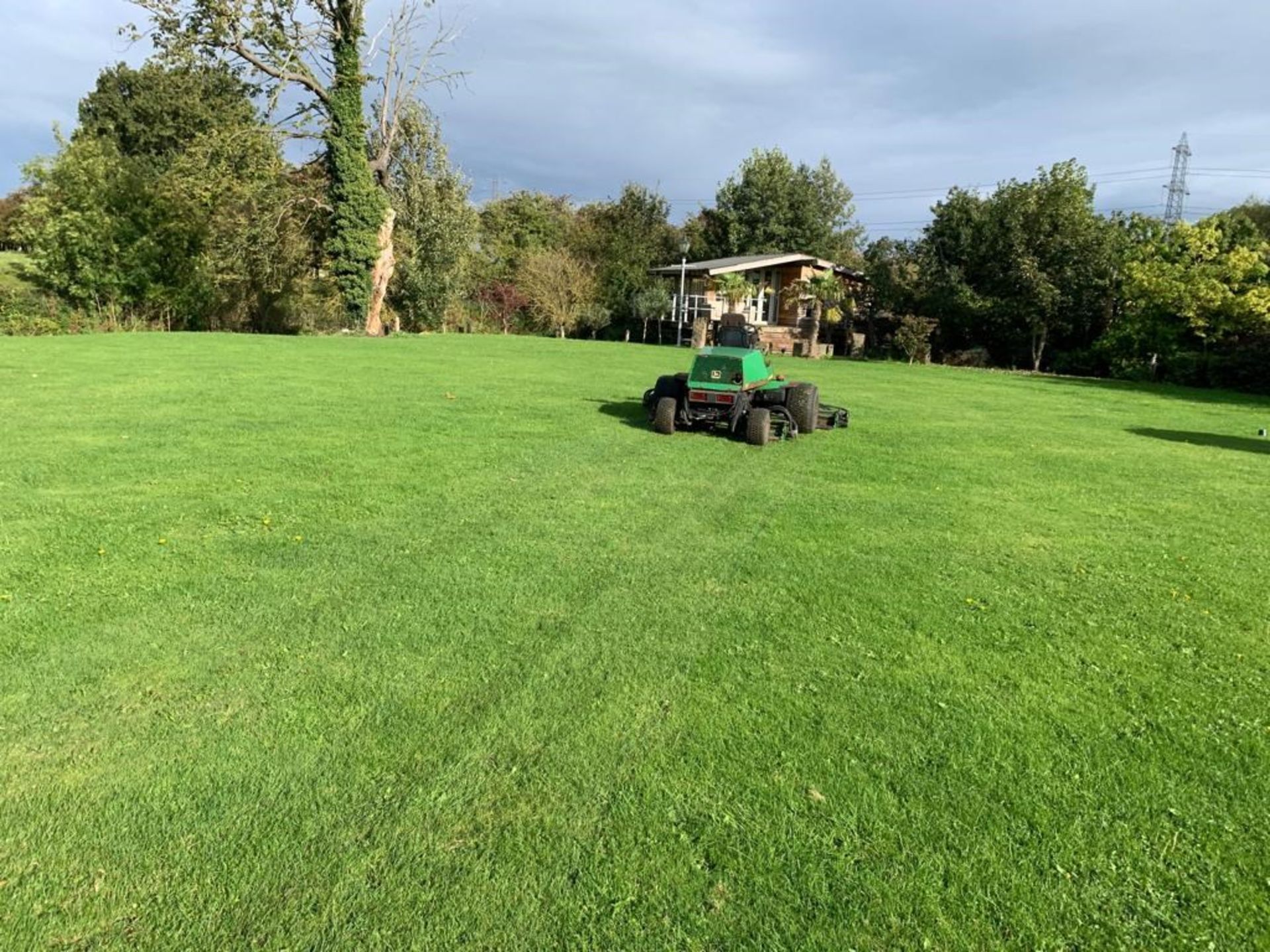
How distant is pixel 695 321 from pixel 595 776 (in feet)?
105

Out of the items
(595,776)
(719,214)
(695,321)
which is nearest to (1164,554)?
(595,776)

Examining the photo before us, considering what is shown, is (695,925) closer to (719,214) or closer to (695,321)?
(695,321)

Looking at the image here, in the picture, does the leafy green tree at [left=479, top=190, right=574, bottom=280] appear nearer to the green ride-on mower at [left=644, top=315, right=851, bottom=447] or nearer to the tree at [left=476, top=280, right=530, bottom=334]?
the tree at [left=476, top=280, right=530, bottom=334]

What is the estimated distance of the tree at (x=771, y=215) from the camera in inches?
1817

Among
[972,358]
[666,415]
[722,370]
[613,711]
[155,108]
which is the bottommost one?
[613,711]

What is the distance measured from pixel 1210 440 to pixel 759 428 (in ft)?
27.0

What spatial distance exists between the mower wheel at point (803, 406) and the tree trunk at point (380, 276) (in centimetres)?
2189

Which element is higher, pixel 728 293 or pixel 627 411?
pixel 728 293

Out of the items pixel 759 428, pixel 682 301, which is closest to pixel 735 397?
pixel 759 428

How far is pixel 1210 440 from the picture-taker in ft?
40.9

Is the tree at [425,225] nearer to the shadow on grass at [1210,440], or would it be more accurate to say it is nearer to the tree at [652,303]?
the tree at [652,303]

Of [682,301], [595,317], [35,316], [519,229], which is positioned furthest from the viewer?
[519,229]

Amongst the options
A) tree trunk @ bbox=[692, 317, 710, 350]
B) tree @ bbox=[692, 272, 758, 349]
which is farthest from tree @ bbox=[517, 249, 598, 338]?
tree trunk @ bbox=[692, 317, 710, 350]

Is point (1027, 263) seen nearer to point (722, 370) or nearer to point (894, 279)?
point (894, 279)
